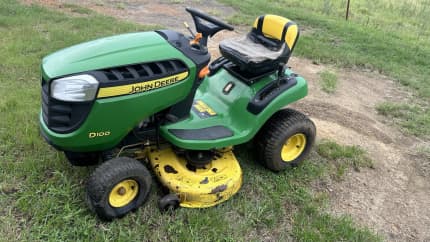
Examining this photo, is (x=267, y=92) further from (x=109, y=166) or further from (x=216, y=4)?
(x=216, y=4)

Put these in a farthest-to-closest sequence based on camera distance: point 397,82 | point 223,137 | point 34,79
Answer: point 397,82, point 34,79, point 223,137

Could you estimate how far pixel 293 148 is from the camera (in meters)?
3.46

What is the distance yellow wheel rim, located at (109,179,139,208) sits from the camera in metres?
2.55

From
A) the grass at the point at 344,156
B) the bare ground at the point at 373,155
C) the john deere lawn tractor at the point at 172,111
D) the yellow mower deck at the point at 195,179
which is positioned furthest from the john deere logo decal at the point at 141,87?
the grass at the point at 344,156

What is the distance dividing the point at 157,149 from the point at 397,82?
155 inches

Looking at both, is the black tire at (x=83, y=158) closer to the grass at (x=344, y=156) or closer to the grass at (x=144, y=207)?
the grass at (x=144, y=207)

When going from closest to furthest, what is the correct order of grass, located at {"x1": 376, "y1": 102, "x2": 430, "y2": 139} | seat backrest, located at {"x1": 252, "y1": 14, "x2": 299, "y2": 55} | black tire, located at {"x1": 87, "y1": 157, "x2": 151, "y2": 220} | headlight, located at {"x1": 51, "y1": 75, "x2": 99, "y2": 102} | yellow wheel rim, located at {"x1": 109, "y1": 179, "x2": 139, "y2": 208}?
headlight, located at {"x1": 51, "y1": 75, "x2": 99, "y2": 102} → black tire, located at {"x1": 87, "y1": 157, "x2": 151, "y2": 220} → yellow wheel rim, located at {"x1": 109, "y1": 179, "x2": 139, "y2": 208} → seat backrest, located at {"x1": 252, "y1": 14, "x2": 299, "y2": 55} → grass, located at {"x1": 376, "y1": 102, "x2": 430, "y2": 139}

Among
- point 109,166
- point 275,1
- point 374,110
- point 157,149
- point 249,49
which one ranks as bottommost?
point 275,1

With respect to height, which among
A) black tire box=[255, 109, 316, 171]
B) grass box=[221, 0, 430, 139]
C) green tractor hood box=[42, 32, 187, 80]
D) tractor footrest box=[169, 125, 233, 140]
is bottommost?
grass box=[221, 0, 430, 139]

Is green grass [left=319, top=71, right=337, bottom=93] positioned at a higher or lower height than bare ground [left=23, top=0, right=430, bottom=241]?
lower

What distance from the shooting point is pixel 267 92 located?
3.16m

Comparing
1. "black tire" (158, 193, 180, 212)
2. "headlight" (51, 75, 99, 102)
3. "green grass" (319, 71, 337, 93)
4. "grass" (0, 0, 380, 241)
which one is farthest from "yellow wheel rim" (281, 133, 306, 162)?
"green grass" (319, 71, 337, 93)

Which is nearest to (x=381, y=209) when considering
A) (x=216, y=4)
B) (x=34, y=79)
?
(x=34, y=79)

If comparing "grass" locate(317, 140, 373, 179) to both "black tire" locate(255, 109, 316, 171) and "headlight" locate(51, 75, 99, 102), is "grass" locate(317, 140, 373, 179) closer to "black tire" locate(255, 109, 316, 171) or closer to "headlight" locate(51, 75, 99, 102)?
A: "black tire" locate(255, 109, 316, 171)
